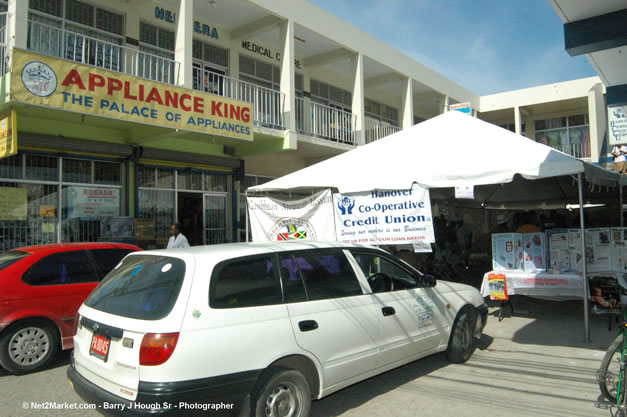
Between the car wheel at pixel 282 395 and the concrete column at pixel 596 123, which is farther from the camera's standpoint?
the concrete column at pixel 596 123

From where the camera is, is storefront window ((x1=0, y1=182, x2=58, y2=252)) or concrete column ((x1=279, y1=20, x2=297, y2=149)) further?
concrete column ((x1=279, y1=20, x2=297, y2=149))

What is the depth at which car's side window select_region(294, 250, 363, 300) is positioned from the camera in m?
3.99

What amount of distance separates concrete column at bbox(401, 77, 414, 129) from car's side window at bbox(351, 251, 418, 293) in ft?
41.7

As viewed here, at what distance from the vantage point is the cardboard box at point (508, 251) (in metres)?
7.95

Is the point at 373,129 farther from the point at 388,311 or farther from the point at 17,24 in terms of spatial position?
the point at 388,311

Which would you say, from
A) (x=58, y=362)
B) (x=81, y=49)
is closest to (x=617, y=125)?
(x=58, y=362)

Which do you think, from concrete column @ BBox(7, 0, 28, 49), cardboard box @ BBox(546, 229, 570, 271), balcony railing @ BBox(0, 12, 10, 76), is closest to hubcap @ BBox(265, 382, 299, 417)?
cardboard box @ BBox(546, 229, 570, 271)

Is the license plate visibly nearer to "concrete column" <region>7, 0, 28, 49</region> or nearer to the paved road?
the paved road

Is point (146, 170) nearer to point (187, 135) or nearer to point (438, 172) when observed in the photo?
point (187, 135)

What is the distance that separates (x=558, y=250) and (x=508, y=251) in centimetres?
81

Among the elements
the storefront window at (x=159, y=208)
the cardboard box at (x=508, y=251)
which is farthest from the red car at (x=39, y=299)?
the cardboard box at (x=508, y=251)

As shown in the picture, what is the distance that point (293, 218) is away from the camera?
26.3 ft

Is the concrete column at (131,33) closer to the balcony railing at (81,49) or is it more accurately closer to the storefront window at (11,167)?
the balcony railing at (81,49)

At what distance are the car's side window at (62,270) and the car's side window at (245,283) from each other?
3.48 metres
